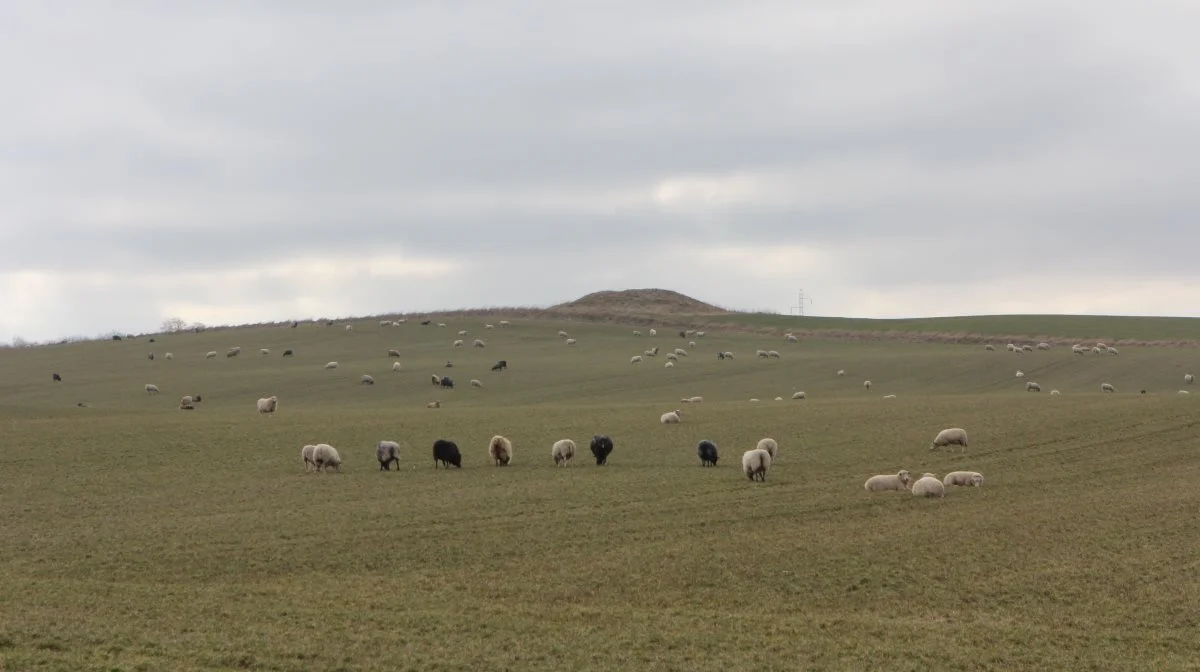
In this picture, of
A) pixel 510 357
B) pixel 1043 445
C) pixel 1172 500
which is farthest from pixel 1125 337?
pixel 1172 500

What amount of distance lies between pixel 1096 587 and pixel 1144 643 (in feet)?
7.89

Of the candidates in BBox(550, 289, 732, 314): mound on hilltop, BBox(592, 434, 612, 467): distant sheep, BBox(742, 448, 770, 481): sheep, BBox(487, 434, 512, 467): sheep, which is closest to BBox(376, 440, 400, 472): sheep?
BBox(487, 434, 512, 467): sheep

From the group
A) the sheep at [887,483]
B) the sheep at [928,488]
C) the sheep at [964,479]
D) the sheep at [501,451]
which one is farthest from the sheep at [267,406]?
the sheep at [928,488]

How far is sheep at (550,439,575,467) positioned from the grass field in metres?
0.27

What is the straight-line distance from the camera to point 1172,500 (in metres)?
21.1

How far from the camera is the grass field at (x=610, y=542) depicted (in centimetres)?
1266

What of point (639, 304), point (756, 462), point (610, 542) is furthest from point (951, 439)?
point (639, 304)

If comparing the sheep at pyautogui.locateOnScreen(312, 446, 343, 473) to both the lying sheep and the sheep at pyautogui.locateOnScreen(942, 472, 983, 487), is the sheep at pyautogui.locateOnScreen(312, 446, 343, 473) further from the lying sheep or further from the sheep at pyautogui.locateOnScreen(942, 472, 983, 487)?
the sheep at pyautogui.locateOnScreen(942, 472, 983, 487)

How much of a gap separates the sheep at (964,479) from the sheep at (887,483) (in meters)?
0.95

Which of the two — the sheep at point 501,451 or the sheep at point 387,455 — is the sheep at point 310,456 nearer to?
the sheep at point 387,455

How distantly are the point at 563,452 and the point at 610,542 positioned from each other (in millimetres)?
9308

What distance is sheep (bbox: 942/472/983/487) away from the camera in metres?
23.2

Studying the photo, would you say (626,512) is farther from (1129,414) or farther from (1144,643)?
(1129,414)

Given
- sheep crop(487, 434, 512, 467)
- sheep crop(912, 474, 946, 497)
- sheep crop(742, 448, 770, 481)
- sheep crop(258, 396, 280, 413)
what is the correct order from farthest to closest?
sheep crop(258, 396, 280, 413), sheep crop(487, 434, 512, 467), sheep crop(742, 448, 770, 481), sheep crop(912, 474, 946, 497)
